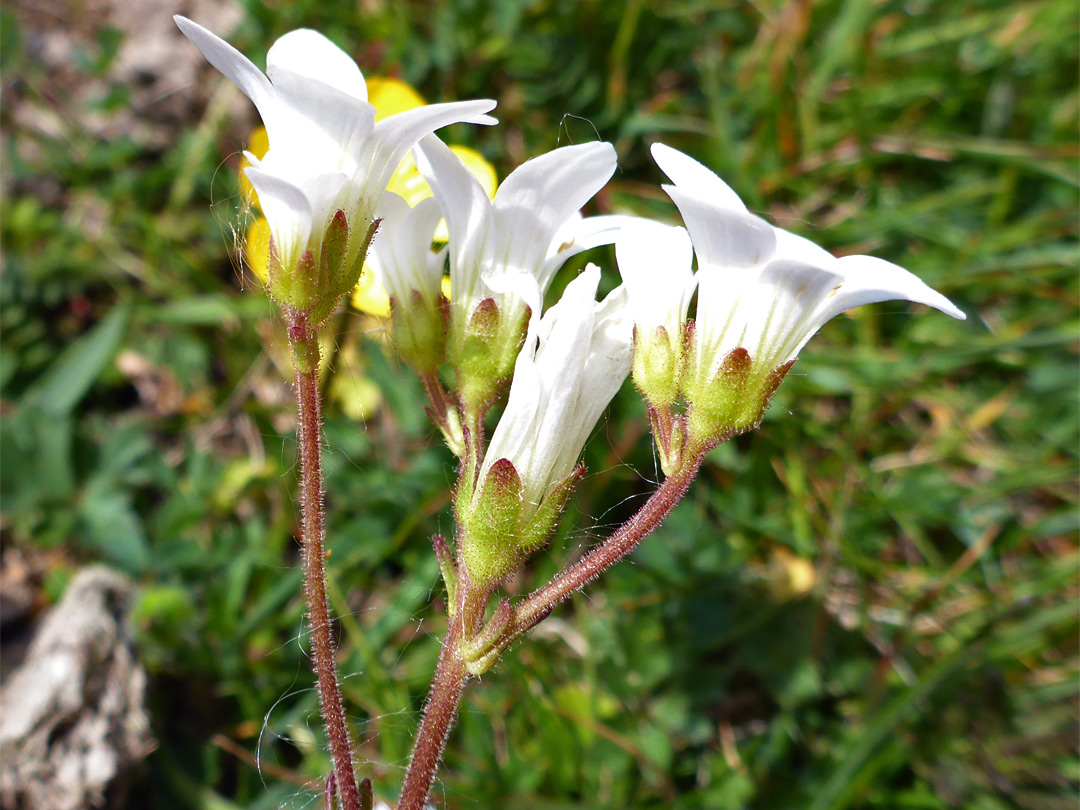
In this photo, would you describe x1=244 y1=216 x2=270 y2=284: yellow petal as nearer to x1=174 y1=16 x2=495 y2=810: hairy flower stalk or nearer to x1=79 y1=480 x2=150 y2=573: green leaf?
x1=174 y1=16 x2=495 y2=810: hairy flower stalk

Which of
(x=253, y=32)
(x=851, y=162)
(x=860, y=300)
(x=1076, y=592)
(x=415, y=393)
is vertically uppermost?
(x=253, y=32)

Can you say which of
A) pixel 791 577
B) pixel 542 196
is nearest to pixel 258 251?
pixel 542 196

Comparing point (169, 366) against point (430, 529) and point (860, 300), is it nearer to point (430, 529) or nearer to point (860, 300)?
point (430, 529)

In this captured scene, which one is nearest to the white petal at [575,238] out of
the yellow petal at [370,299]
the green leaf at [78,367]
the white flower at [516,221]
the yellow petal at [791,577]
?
the white flower at [516,221]

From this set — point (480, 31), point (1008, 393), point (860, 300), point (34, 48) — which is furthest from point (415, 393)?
point (34, 48)

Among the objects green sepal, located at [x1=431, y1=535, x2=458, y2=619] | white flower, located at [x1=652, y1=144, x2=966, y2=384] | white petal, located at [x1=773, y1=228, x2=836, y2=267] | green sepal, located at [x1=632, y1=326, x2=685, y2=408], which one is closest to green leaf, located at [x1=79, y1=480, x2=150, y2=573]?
green sepal, located at [x1=431, y1=535, x2=458, y2=619]

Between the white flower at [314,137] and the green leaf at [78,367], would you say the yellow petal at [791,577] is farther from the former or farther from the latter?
the green leaf at [78,367]

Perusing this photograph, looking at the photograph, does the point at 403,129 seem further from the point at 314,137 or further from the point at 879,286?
the point at 879,286
